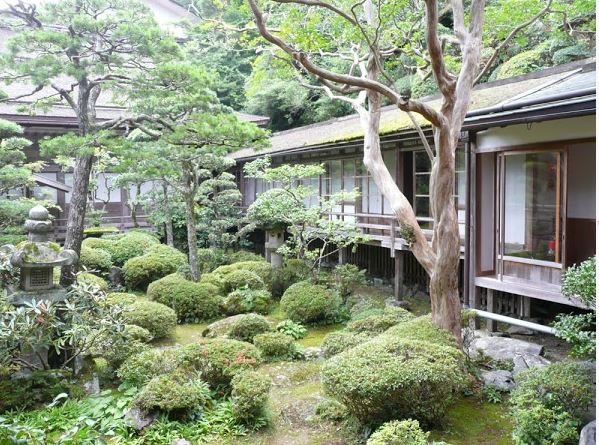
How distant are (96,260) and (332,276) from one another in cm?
706

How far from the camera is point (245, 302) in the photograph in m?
12.7

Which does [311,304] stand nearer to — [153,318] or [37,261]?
[153,318]

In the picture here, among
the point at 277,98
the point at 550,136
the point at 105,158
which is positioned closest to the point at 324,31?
the point at 550,136

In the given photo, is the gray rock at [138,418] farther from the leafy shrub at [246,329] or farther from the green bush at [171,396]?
the leafy shrub at [246,329]

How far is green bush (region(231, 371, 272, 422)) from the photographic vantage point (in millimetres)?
6445

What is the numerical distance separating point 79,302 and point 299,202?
21.8ft

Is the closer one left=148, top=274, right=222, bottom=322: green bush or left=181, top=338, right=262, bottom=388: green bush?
left=181, top=338, right=262, bottom=388: green bush

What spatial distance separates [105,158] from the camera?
61.2ft

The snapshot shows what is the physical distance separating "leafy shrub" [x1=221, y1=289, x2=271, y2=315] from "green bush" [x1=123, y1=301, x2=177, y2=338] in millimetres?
2099


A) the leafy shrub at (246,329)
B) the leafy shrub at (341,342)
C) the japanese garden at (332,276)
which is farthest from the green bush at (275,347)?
the leafy shrub at (341,342)

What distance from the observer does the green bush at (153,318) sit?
10.1 meters

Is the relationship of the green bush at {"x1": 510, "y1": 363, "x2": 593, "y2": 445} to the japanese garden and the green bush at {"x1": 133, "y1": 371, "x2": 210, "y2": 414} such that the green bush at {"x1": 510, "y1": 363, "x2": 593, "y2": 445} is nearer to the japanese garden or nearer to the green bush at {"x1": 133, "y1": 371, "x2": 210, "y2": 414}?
the japanese garden

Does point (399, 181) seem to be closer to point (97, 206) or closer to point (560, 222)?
point (560, 222)

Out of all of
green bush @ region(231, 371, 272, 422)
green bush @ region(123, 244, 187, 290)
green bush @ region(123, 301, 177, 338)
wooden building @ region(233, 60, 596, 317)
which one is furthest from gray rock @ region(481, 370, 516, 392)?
green bush @ region(123, 244, 187, 290)
